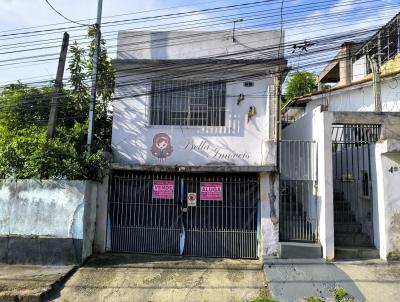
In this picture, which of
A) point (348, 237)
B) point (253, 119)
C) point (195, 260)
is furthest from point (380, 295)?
point (253, 119)

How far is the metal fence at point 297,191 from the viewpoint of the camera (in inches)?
320

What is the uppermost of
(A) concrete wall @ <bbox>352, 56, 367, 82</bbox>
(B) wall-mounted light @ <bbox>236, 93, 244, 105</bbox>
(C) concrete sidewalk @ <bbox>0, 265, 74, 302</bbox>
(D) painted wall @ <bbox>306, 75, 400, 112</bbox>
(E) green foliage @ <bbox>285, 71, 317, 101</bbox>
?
(E) green foliage @ <bbox>285, 71, 317, 101</bbox>

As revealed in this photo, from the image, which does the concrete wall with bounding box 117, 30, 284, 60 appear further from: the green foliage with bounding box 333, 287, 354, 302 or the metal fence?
the green foliage with bounding box 333, 287, 354, 302

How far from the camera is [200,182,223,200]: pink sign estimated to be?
848 centimetres

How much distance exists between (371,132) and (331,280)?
358cm

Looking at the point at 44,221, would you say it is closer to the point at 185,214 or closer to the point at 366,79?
the point at 185,214

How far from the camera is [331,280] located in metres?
6.71

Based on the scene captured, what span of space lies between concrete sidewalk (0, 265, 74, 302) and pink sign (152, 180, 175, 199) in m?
2.48

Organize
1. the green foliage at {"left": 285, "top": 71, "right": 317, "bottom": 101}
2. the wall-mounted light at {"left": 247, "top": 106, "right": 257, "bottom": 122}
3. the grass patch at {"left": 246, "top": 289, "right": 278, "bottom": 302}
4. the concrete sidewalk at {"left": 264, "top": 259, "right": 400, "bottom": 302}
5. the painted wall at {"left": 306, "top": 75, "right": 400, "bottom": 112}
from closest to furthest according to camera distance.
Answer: the grass patch at {"left": 246, "top": 289, "right": 278, "bottom": 302} → the concrete sidewalk at {"left": 264, "top": 259, "right": 400, "bottom": 302} → the wall-mounted light at {"left": 247, "top": 106, "right": 257, "bottom": 122} → the painted wall at {"left": 306, "top": 75, "right": 400, "bottom": 112} → the green foliage at {"left": 285, "top": 71, "right": 317, "bottom": 101}

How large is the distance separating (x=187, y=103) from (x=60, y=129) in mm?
3403

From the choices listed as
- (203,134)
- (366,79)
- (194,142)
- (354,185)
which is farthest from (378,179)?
(366,79)

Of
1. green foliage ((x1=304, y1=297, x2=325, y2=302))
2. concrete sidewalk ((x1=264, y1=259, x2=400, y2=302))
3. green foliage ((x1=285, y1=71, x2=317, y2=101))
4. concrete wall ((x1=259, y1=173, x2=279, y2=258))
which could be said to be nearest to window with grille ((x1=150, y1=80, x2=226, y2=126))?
concrete wall ((x1=259, y1=173, x2=279, y2=258))

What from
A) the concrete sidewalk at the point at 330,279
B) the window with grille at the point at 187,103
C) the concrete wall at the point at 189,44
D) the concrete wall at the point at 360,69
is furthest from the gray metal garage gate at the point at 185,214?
the concrete wall at the point at 360,69

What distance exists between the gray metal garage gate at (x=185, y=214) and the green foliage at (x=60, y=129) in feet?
3.19
